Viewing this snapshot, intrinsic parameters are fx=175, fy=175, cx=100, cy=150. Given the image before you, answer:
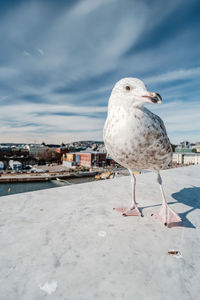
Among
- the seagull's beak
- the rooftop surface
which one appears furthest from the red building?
the seagull's beak

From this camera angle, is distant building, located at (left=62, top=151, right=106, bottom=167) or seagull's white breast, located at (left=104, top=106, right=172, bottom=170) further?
distant building, located at (left=62, top=151, right=106, bottom=167)

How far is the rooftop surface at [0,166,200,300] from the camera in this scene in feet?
3.39

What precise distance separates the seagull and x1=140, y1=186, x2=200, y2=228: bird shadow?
0.09 meters

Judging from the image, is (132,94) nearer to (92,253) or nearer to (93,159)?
(92,253)

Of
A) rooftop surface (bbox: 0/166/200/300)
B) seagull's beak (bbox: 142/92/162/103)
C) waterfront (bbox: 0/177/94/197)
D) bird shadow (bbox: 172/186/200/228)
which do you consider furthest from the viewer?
waterfront (bbox: 0/177/94/197)

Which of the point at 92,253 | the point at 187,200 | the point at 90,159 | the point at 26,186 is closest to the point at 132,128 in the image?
the point at 92,253

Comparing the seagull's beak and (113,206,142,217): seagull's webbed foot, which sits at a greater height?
the seagull's beak

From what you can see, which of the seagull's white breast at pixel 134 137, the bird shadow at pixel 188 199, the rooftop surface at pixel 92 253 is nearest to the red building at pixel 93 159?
the bird shadow at pixel 188 199

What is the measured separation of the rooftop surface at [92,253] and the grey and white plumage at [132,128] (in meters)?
0.76

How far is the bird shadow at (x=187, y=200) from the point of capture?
196 cm

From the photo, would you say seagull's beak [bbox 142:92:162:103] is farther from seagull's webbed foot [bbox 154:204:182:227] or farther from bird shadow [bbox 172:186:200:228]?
bird shadow [bbox 172:186:200:228]

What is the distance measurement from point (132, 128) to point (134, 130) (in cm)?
3

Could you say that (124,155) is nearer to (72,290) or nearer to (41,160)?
(72,290)

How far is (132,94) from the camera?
1.96 meters
